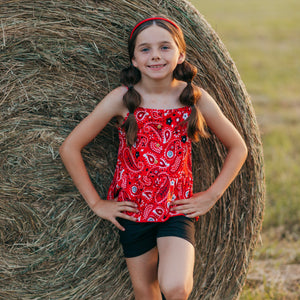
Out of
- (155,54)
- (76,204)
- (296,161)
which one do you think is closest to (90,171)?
(76,204)

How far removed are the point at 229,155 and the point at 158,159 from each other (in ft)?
1.36

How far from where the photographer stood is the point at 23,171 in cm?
303

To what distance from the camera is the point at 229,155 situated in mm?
2762

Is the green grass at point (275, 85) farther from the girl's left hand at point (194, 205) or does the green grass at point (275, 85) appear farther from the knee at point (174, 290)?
the knee at point (174, 290)

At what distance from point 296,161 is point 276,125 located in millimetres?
1177

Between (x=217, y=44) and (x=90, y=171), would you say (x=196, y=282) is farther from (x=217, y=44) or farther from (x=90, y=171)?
(x=217, y=44)

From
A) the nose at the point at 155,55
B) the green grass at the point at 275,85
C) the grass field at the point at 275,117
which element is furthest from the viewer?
the green grass at the point at 275,85

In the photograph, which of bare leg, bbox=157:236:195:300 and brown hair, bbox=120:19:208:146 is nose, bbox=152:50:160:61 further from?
bare leg, bbox=157:236:195:300

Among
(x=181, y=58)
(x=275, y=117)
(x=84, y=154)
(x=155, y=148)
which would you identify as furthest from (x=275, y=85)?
(x=155, y=148)

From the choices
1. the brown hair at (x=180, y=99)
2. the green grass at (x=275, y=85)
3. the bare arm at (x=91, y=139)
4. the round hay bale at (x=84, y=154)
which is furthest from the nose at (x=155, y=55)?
the green grass at (x=275, y=85)

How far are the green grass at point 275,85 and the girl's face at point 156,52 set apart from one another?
24.7 inches

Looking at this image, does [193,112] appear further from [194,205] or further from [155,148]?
[194,205]

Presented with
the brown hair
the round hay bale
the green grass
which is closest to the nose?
the brown hair

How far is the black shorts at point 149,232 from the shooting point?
2584 mm
